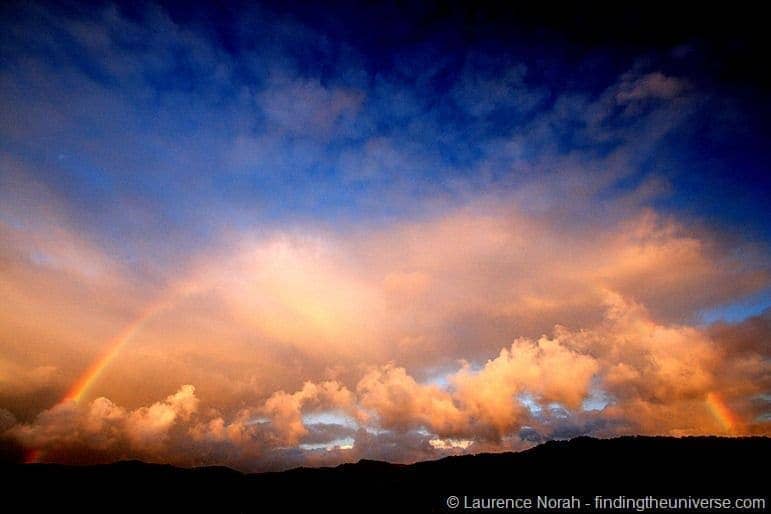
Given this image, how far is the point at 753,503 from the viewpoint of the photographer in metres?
65.8

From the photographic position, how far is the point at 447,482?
118 metres

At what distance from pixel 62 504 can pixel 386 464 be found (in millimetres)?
120970

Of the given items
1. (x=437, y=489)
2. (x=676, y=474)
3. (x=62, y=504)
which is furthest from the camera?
(x=62, y=504)

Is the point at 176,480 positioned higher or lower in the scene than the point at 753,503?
lower

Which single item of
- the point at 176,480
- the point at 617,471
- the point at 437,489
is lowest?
the point at 176,480

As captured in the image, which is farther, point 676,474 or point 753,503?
point 676,474

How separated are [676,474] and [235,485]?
153480 mm

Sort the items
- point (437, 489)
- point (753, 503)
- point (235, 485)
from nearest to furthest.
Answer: point (753, 503) → point (437, 489) → point (235, 485)

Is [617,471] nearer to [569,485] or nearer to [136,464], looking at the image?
[569,485]

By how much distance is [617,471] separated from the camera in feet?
322

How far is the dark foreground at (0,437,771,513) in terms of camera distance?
85375mm

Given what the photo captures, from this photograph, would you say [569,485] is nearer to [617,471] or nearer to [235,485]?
[617,471]

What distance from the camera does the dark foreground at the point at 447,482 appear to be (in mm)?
85375

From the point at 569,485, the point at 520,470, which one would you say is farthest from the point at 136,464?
the point at 569,485
